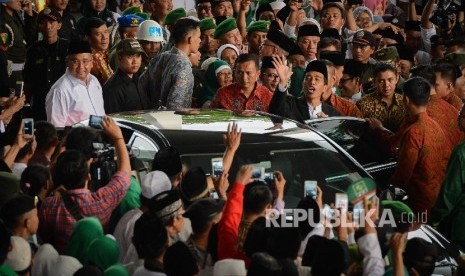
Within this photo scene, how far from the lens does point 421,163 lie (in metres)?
10.3

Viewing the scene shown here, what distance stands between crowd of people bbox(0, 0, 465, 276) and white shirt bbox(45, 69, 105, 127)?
1cm

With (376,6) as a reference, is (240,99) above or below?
above

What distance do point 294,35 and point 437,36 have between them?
181cm

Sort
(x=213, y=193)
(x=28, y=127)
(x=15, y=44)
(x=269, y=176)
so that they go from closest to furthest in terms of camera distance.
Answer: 1. (x=213, y=193)
2. (x=269, y=176)
3. (x=28, y=127)
4. (x=15, y=44)

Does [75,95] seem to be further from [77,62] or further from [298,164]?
[298,164]

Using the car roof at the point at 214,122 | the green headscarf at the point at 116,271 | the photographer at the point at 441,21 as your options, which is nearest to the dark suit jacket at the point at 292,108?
the car roof at the point at 214,122

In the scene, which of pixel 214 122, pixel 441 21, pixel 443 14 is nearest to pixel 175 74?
pixel 214 122

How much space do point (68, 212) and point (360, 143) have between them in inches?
136

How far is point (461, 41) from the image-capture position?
1455 cm

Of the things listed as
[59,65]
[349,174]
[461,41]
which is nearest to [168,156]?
[349,174]

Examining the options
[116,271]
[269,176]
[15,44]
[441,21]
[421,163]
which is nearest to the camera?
[116,271]

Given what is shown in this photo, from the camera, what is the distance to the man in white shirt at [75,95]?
461 inches

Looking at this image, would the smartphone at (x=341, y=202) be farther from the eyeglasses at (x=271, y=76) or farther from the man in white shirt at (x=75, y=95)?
the eyeglasses at (x=271, y=76)

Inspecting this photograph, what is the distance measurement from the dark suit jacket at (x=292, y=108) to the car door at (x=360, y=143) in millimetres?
360
